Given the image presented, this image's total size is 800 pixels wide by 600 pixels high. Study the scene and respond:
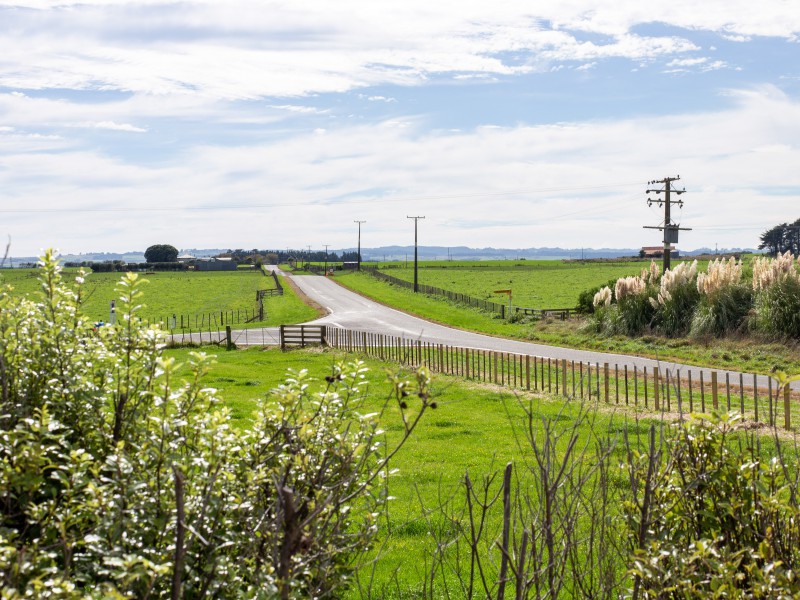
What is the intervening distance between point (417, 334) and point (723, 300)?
1487 cm

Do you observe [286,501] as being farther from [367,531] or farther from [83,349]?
[83,349]

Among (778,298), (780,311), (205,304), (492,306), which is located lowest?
(205,304)

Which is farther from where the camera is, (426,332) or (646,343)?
(426,332)

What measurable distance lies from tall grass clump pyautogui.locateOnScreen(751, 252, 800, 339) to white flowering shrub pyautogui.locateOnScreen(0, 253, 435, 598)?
83.5ft

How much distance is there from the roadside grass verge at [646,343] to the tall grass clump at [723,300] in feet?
2.08

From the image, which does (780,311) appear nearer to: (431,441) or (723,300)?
(723,300)

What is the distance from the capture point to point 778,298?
27.7m

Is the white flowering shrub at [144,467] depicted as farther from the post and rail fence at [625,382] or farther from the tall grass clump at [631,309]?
the tall grass clump at [631,309]

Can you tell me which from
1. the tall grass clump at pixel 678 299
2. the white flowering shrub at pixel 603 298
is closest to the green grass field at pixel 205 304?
the white flowering shrub at pixel 603 298

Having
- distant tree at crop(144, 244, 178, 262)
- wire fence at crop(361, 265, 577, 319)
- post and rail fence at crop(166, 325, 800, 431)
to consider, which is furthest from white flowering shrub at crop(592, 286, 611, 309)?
distant tree at crop(144, 244, 178, 262)

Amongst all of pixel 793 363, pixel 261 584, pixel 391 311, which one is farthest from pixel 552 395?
pixel 391 311

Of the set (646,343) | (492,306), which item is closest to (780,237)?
(492,306)

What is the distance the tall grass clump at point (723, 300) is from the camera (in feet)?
96.0

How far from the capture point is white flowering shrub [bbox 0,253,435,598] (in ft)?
11.4
